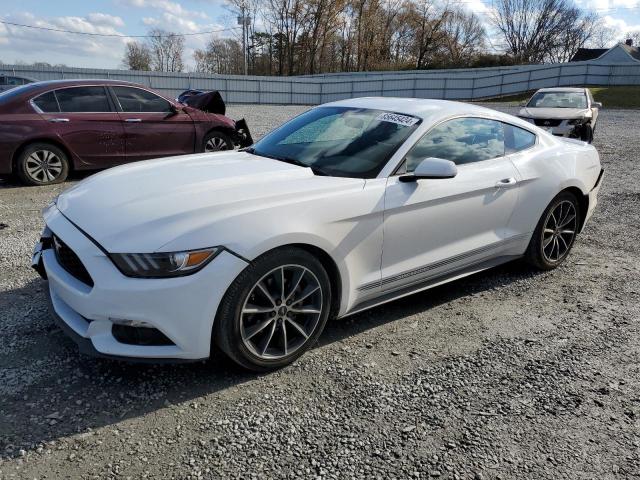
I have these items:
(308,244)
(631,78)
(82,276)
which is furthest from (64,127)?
(631,78)

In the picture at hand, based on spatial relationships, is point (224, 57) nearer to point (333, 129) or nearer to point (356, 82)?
point (356, 82)

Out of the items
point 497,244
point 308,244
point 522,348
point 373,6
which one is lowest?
point 522,348

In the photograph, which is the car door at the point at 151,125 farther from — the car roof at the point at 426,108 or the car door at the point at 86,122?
the car roof at the point at 426,108

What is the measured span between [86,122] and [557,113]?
423 inches

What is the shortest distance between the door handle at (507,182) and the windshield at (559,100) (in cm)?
1088

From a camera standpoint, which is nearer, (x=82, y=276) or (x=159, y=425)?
(x=159, y=425)

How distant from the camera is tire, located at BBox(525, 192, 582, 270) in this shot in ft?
14.6

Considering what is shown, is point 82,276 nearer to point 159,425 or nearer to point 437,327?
point 159,425

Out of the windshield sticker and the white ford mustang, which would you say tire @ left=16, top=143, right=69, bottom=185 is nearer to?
the white ford mustang

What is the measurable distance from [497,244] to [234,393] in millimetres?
2430

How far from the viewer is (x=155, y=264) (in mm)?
2557

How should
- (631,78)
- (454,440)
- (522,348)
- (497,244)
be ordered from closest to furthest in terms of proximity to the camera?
(454,440)
(522,348)
(497,244)
(631,78)

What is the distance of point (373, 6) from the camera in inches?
2072

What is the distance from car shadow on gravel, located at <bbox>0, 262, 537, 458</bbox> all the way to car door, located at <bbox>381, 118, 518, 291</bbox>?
2.05 feet
